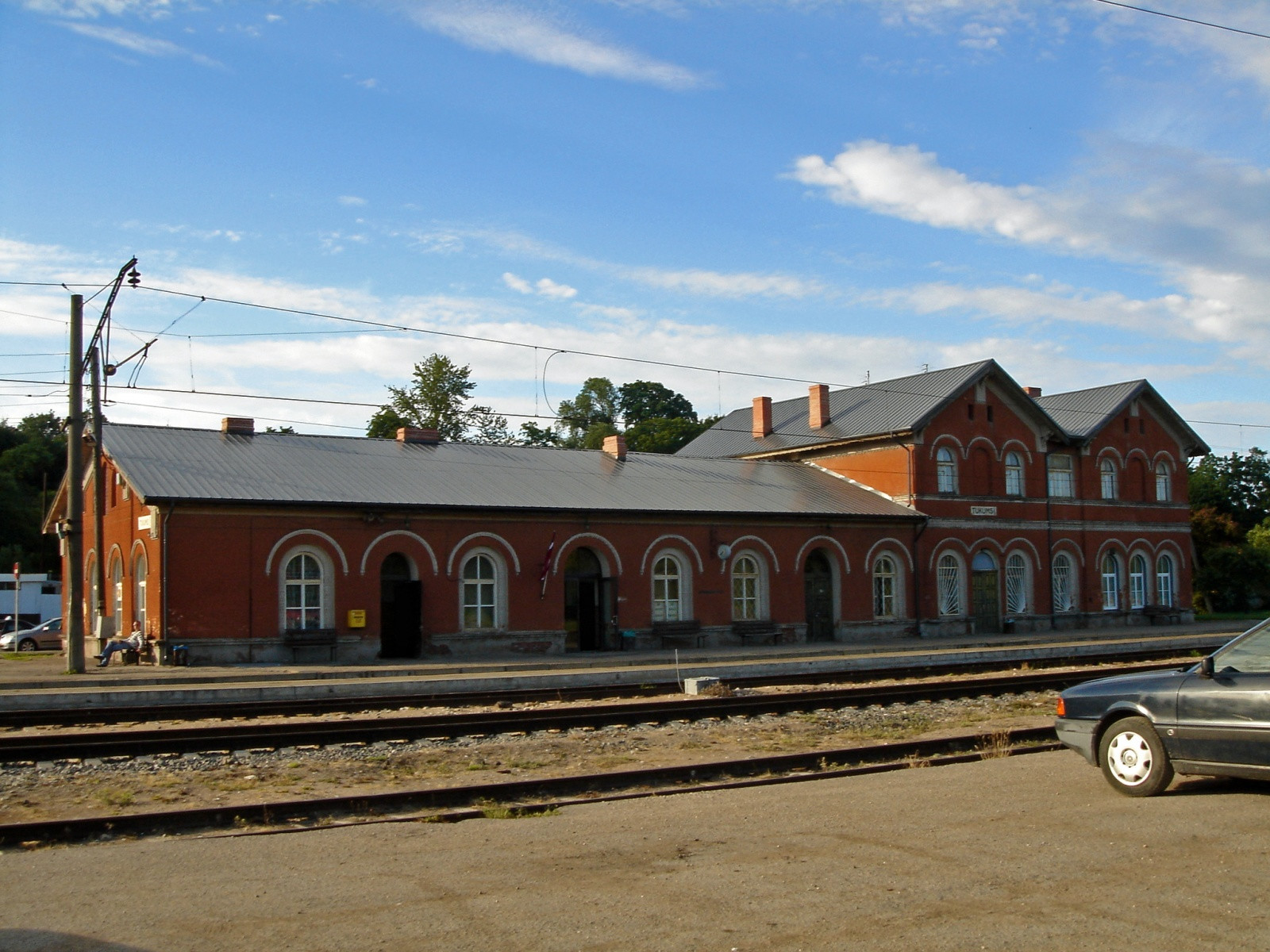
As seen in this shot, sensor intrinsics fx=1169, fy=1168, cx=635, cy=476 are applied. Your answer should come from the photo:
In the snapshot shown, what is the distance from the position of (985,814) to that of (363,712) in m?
10.6

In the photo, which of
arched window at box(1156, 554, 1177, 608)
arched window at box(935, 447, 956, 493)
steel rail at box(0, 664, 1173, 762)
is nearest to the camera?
steel rail at box(0, 664, 1173, 762)

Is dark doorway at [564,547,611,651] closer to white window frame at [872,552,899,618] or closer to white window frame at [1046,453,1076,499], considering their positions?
white window frame at [872,552,899,618]

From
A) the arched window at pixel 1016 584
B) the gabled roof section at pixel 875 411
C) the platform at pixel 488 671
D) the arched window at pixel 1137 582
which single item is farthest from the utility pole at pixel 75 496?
the arched window at pixel 1137 582

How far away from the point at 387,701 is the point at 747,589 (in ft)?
55.9

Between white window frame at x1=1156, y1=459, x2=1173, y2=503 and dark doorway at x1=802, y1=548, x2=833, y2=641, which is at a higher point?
white window frame at x1=1156, y1=459, x2=1173, y2=503

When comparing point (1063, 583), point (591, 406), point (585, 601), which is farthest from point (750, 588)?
point (591, 406)

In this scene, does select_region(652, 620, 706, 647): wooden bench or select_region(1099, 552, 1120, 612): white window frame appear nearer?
select_region(652, 620, 706, 647): wooden bench

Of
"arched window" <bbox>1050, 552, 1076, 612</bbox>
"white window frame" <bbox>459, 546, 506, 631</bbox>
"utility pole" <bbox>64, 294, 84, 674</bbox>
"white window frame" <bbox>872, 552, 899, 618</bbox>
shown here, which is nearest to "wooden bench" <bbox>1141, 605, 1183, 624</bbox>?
"arched window" <bbox>1050, 552, 1076, 612</bbox>

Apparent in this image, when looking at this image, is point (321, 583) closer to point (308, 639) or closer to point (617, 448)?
point (308, 639)

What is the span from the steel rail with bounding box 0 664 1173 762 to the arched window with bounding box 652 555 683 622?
13127 mm

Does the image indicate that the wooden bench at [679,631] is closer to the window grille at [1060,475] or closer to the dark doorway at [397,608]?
the dark doorway at [397,608]

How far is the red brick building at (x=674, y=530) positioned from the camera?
26.2m

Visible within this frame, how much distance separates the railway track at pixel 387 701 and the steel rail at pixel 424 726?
113cm

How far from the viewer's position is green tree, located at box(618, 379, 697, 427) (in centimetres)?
9194
